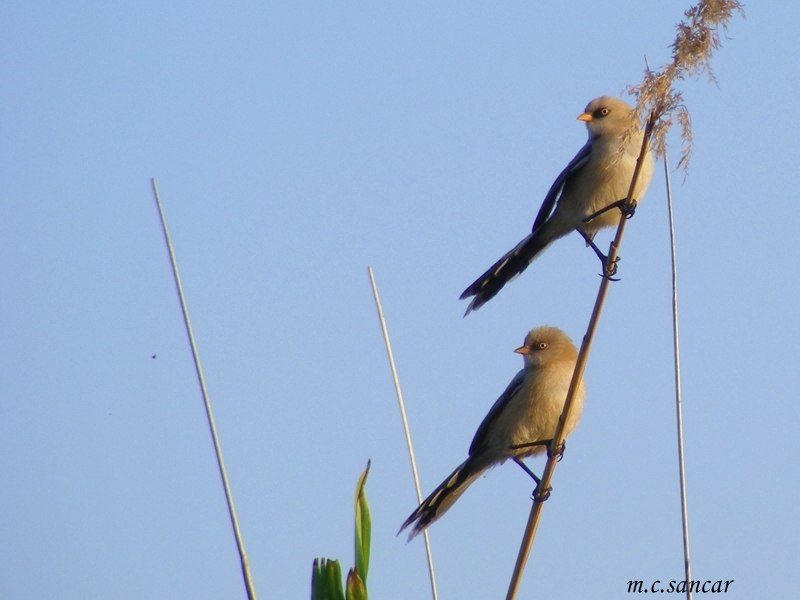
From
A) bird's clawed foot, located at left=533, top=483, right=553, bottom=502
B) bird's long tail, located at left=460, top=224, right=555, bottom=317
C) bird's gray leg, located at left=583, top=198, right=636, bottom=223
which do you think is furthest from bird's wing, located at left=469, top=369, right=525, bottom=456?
bird's clawed foot, located at left=533, top=483, right=553, bottom=502

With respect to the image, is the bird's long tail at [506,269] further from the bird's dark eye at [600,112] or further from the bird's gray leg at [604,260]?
the bird's dark eye at [600,112]

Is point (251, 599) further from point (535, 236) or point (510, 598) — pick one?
point (535, 236)

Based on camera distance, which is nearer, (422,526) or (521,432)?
(422,526)

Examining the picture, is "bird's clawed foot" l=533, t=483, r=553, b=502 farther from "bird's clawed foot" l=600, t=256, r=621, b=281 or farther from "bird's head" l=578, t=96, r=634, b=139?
"bird's head" l=578, t=96, r=634, b=139

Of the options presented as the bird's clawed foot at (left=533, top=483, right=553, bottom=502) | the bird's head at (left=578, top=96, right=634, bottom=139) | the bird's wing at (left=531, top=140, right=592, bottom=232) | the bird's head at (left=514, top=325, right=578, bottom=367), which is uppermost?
the bird's head at (left=578, top=96, right=634, bottom=139)

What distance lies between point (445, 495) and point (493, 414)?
24.6 inches

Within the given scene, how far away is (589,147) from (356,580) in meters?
2.93

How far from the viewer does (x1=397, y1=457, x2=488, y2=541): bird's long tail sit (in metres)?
4.10

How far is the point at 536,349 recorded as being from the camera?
5039 mm

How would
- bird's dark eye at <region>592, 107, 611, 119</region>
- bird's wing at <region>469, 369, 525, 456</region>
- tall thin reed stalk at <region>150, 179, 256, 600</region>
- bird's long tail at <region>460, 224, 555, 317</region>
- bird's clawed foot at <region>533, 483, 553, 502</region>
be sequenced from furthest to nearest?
1. bird's dark eye at <region>592, 107, 611, 119</region>
2. bird's wing at <region>469, 369, 525, 456</region>
3. bird's long tail at <region>460, 224, 555, 317</region>
4. bird's clawed foot at <region>533, 483, 553, 502</region>
5. tall thin reed stalk at <region>150, 179, 256, 600</region>

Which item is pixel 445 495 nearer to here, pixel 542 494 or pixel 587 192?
pixel 542 494

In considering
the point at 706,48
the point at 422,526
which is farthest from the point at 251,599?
the point at 706,48

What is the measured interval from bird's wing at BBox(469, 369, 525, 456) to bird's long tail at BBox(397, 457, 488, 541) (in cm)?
8

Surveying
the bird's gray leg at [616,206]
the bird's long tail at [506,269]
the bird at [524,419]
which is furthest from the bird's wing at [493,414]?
the bird's gray leg at [616,206]
